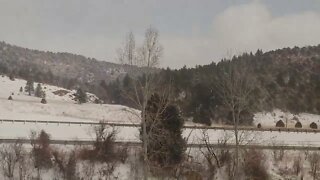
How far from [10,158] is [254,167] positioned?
18.4 meters

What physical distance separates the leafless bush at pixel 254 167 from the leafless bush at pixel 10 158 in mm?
17037

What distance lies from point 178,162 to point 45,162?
9958 millimetres

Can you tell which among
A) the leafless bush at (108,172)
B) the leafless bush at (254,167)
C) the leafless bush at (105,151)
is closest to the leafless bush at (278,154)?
the leafless bush at (254,167)

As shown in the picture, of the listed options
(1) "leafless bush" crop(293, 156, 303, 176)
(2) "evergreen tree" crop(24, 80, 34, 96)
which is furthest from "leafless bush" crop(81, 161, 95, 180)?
(2) "evergreen tree" crop(24, 80, 34, 96)

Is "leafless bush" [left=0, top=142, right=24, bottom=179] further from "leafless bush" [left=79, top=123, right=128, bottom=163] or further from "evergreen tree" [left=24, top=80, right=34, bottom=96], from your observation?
"evergreen tree" [left=24, top=80, right=34, bottom=96]

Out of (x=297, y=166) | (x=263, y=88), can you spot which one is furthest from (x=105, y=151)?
(x=263, y=88)

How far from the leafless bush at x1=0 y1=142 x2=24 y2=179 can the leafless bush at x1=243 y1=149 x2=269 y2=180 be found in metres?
17.0

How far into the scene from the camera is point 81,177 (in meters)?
35.4

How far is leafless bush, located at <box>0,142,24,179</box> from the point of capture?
115 feet

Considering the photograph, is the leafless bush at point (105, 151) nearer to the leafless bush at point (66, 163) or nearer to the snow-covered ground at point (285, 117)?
the leafless bush at point (66, 163)

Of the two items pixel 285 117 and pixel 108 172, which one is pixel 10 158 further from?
pixel 285 117

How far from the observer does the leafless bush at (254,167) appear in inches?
1448

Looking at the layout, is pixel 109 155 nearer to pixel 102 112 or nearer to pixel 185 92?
pixel 102 112

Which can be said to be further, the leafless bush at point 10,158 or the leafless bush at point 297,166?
the leafless bush at point 297,166
